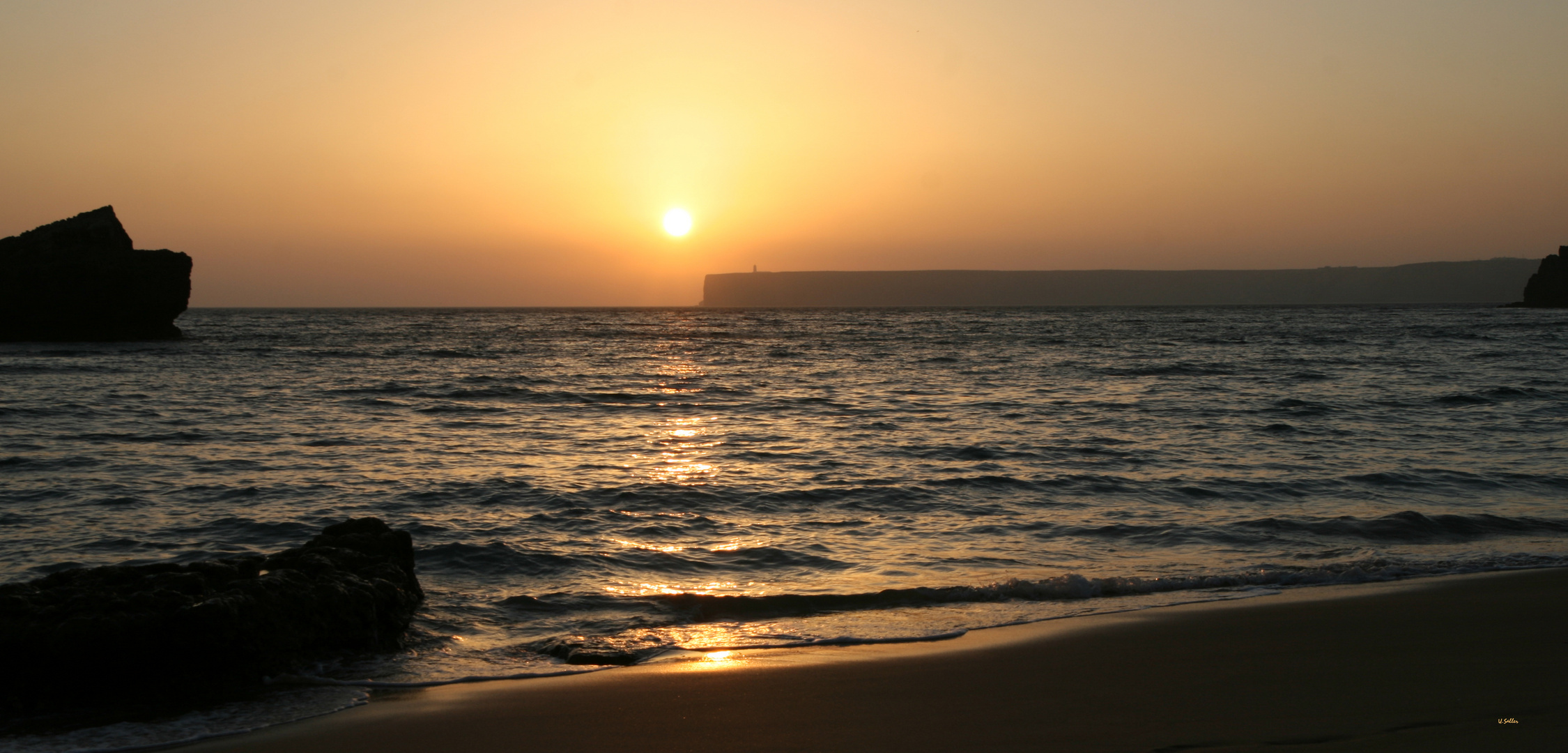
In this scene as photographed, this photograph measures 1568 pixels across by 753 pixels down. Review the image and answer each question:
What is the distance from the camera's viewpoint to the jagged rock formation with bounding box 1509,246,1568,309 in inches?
3767

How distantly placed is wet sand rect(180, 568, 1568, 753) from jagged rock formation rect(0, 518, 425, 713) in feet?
2.61

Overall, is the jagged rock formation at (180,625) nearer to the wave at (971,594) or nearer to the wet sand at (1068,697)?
the wet sand at (1068,697)

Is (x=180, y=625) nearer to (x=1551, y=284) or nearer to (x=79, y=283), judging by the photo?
(x=79, y=283)

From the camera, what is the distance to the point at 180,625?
189 inches

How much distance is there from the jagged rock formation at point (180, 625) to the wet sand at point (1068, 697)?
31.3 inches

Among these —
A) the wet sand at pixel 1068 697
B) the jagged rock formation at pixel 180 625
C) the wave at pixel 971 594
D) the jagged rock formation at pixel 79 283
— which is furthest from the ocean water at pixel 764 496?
the jagged rock formation at pixel 79 283

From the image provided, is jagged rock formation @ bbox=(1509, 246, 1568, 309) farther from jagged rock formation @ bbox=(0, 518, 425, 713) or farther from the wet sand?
jagged rock formation @ bbox=(0, 518, 425, 713)

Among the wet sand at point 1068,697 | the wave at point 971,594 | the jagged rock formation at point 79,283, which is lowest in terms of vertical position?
the wave at point 971,594

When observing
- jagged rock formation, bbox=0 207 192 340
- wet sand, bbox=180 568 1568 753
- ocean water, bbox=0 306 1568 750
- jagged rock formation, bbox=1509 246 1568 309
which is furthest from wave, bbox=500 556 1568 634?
jagged rock formation, bbox=1509 246 1568 309

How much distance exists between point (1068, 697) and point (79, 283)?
2117 inches

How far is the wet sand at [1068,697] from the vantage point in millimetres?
3951

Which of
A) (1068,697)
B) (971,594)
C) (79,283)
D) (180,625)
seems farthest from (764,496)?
(79,283)

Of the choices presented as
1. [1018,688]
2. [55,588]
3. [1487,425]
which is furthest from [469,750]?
[1487,425]

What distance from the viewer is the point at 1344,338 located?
157ft
